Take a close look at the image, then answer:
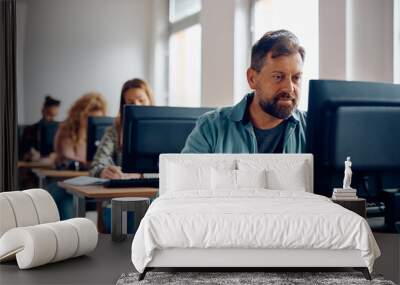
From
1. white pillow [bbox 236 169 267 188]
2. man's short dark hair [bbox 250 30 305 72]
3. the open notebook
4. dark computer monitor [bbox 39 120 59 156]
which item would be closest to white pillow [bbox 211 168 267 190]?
white pillow [bbox 236 169 267 188]

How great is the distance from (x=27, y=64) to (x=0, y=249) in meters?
3.31

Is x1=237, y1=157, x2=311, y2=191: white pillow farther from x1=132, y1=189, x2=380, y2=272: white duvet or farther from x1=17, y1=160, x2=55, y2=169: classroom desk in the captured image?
x1=17, y1=160, x2=55, y2=169: classroom desk

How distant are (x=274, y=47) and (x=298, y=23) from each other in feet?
1.33

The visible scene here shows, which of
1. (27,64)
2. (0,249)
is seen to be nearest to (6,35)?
(27,64)

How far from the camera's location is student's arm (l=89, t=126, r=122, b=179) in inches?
272

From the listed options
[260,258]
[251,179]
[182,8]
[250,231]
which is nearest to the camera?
[250,231]

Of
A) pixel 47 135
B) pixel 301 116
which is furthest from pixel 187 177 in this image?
pixel 47 135

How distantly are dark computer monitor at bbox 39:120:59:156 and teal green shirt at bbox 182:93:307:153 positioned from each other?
212cm

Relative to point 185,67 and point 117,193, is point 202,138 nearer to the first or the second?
point 117,193

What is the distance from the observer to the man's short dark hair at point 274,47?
6395 millimetres

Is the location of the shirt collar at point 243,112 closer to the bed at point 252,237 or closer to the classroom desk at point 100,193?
the classroom desk at point 100,193

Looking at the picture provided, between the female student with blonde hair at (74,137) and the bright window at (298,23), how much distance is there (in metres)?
2.02

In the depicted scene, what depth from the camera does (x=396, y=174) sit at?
478 centimetres

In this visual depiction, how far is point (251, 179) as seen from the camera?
5.28 meters
